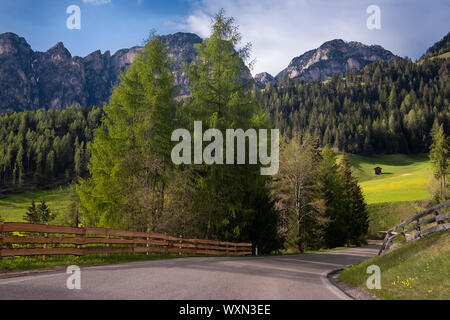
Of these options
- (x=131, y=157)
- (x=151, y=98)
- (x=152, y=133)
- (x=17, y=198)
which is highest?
(x=151, y=98)

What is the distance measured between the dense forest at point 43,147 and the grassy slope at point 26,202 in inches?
398

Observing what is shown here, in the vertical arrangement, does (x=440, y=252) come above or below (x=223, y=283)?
above

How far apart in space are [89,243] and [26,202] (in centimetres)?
10303

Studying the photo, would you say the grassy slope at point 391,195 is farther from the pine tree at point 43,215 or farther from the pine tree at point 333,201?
the pine tree at point 43,215

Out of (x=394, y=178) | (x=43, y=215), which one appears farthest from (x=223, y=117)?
(x=394, y=178)

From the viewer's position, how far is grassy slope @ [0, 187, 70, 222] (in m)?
82.3

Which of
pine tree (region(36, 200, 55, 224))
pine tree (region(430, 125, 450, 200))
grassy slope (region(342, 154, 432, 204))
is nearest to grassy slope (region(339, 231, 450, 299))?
pine tree (region(430, 125, 450, 200))

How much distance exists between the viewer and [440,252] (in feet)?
30.5

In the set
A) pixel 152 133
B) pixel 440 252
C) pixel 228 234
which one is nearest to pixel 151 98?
pixel 152 133

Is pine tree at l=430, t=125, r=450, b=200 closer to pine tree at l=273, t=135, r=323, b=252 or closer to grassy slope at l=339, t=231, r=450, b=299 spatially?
pine tree at l=273, t=135, r=323, b=252
